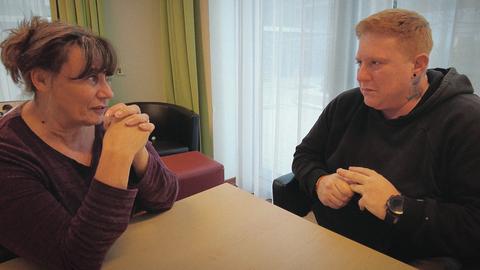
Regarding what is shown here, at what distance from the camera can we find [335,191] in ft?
3.46

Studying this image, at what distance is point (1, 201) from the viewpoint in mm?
712

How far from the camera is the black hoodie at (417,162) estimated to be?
89cm

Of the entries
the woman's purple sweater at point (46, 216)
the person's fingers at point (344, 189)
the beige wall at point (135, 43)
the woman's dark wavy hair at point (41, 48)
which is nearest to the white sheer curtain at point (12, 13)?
the beige wall at point (135, 43)

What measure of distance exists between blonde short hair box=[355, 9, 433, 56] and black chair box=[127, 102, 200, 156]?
5.58 feet

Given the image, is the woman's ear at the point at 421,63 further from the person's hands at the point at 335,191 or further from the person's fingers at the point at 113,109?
the person's fingers at the point at 113,109

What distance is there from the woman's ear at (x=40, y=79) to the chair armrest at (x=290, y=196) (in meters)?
0.90

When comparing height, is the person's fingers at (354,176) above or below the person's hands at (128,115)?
below

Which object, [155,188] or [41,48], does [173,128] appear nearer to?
[155,188]

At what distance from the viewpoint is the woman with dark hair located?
2.33ft

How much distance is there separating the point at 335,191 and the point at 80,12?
250 centimetres

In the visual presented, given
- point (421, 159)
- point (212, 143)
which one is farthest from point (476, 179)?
point (212, 143)

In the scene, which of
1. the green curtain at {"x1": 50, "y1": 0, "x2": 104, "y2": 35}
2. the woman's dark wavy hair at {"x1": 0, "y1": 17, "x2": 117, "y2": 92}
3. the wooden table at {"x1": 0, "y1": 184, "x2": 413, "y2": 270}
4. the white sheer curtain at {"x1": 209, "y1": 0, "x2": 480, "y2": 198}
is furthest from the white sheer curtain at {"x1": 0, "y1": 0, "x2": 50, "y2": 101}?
the wooden table at {"x1": 0, "y1": 184, "x2": 413, "y2": 270}

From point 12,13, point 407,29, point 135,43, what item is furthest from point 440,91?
point 12,13

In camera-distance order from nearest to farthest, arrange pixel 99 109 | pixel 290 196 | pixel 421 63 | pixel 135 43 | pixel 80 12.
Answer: pixel 99 109 → pixel 421 63 → pixel 290 196 → pixel 80 12 → pixel 135 43
